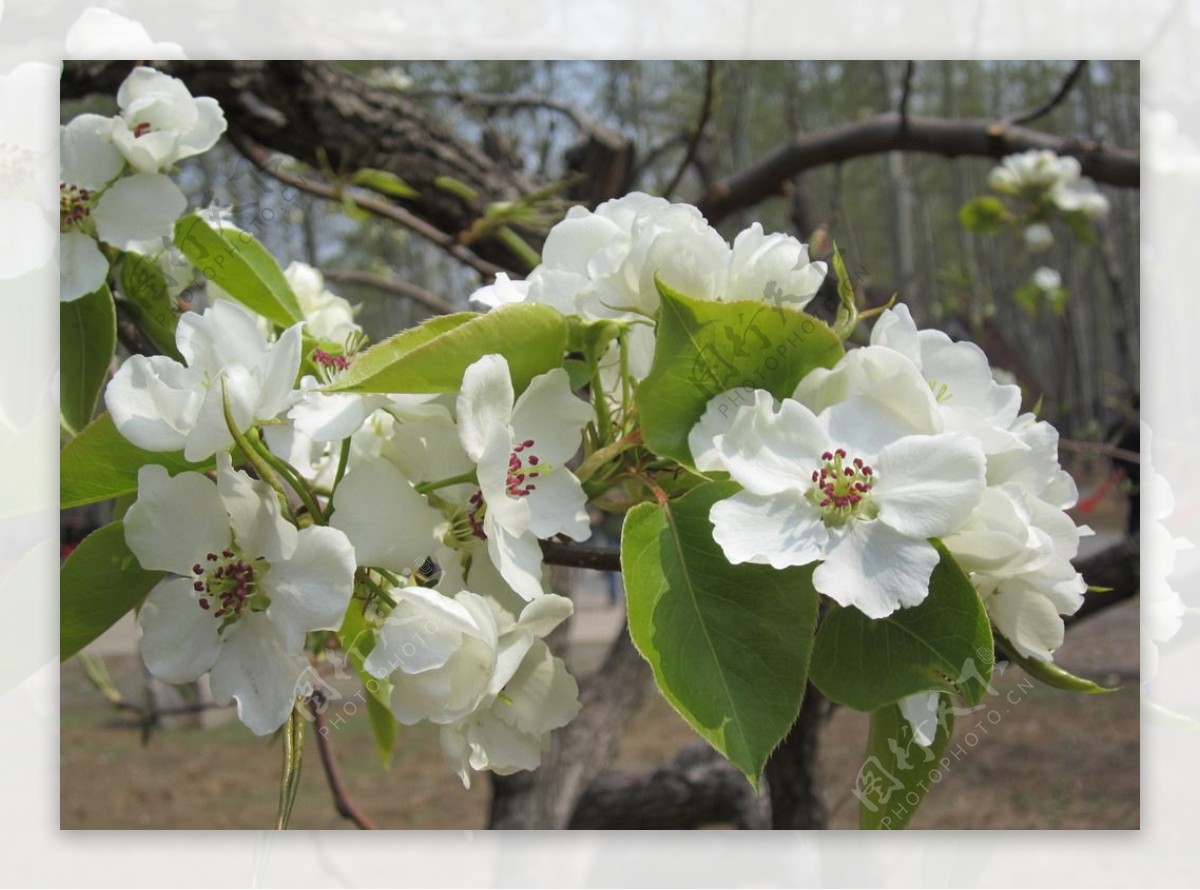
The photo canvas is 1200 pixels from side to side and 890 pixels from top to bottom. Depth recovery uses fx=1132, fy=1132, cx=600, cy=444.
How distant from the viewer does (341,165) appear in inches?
54.1

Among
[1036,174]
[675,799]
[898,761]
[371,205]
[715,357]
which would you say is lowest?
[675,799]

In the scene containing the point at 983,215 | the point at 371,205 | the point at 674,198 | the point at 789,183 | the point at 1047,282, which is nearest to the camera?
the point at 371,205

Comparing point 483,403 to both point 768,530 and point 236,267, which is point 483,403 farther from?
point 236,267

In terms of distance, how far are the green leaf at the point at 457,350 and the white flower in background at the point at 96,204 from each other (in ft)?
0.93

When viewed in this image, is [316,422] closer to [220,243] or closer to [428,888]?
[220,243]

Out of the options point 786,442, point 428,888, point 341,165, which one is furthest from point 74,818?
point 786,442

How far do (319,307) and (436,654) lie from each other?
510 mm

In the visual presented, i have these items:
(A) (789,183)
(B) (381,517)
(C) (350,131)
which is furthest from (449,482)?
(A) (789,183)

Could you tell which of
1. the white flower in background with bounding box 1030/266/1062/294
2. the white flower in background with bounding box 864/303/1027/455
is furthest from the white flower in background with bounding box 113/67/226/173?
the white flower in background with bounding box 1030/266/1062/294

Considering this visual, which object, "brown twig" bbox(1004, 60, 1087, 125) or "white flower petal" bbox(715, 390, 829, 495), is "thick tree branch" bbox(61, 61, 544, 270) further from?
"white flower petal" bbox(715, 390, 829, 495)

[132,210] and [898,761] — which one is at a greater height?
[132,210]

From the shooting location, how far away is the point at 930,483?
1.48ft

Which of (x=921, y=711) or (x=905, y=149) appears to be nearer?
(x=921, y=711)

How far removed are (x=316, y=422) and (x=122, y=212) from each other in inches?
12.1
